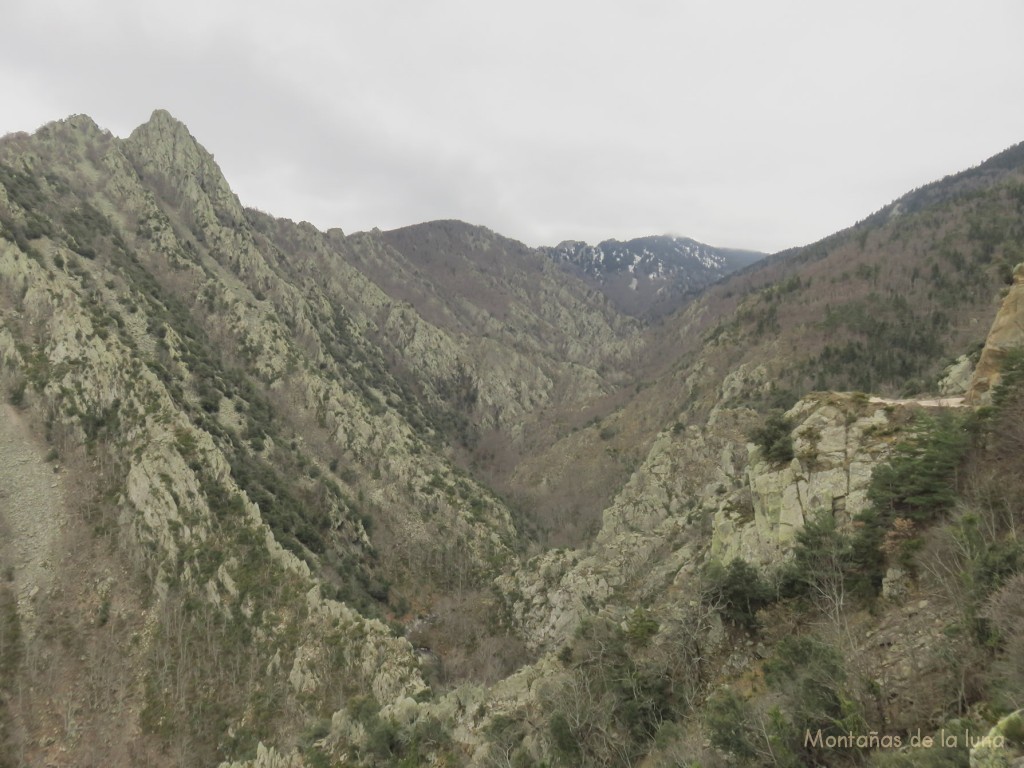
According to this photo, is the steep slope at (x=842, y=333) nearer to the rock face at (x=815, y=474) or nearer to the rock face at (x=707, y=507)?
the rock face at (x=707, y=507)

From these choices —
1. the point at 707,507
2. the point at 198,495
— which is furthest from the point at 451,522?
the point at 707,507

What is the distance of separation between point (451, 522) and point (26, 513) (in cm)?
3903

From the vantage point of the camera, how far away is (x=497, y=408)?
12731 centimetres

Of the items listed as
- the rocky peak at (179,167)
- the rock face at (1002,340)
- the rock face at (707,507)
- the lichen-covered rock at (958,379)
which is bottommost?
the rock face at (707,507)

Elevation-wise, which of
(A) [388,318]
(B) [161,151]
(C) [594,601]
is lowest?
(C) [594,601]

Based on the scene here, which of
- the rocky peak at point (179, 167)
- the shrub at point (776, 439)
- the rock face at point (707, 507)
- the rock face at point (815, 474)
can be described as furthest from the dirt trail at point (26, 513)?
the rocky peak at point (179, 167)

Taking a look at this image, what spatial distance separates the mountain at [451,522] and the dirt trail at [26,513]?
19cm

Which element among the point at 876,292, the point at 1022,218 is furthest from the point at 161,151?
the point at 1022,218

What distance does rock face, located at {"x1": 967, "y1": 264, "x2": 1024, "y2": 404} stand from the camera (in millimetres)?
15992

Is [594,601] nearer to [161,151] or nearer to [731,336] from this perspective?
[731,336]

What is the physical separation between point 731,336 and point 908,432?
80362 mm

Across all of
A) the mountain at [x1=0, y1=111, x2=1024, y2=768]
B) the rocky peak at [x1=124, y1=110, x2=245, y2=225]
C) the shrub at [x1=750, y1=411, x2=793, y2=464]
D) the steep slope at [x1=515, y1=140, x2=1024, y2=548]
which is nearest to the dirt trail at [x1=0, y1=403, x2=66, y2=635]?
the mountain at [x1=0, y1=111, x2=1024, y2=768]

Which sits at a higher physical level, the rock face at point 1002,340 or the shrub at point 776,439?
the rock face at point 1002,340

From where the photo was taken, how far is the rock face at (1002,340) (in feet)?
52.5
